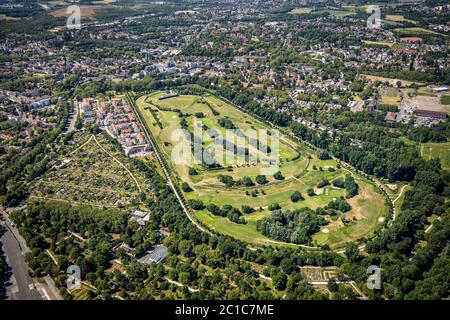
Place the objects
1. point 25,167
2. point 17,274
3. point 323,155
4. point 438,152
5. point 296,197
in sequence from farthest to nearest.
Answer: point 438,152 < point 323,155 < point 25,167 < point 296,197 < point 17,274

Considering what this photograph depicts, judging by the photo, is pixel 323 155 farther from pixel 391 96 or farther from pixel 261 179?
pixel 391 96

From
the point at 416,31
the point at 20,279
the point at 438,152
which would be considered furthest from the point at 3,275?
the point at 416,31

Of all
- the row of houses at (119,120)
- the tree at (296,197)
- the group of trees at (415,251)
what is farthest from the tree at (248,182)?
the row of houses at (119,120)

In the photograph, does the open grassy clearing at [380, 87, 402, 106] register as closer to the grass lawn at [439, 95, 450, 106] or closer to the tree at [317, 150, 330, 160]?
the grass lawn at [439, 95, 450, 106]

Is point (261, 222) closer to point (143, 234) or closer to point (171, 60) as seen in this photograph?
point (143, 234)

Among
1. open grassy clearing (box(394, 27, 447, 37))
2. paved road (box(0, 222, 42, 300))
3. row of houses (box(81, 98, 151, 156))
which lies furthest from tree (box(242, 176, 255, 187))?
open grassy clearing (box(394, 27, 447, 37))

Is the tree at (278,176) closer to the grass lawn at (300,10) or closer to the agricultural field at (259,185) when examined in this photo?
the agricultural field at (259,185)
